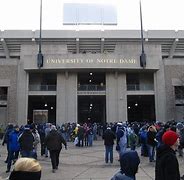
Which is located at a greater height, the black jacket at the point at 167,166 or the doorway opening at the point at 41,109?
the doorway opening at the point at 41,109

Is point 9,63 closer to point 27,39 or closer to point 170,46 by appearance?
point 27,39

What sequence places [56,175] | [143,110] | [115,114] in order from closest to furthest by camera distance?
[56,175] → [115,114] → [143,110]

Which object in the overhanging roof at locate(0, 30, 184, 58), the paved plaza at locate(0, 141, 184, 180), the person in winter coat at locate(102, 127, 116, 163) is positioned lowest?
the paved plaza at locate(0, 141, 184, 180)

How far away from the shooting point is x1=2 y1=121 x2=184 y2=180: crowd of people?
14.4 ft

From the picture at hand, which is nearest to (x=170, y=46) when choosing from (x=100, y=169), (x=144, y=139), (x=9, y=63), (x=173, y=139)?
(x=9, y=63)

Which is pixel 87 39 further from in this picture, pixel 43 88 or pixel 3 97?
pixel 3 97

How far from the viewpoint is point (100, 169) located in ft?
39.1

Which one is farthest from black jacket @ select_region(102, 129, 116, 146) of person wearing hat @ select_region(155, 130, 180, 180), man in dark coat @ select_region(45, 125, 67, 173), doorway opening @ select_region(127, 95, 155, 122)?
doorway opening @ select_region(127, 95, 155, 122)

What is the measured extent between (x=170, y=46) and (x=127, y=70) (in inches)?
629

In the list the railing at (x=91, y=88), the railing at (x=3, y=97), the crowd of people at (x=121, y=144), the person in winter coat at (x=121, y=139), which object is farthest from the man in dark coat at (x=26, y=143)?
the railing at (x=3, y=97)

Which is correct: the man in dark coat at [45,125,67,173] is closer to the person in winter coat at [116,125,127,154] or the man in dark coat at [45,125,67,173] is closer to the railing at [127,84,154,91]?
the person in winter coat at [116,125,127,154]

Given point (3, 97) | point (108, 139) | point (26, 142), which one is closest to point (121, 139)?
point (108, 139)

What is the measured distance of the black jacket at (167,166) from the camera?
440 cm

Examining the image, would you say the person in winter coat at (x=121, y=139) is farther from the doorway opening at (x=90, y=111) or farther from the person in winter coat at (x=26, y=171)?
the doorway opening at (x=90, y=111)
